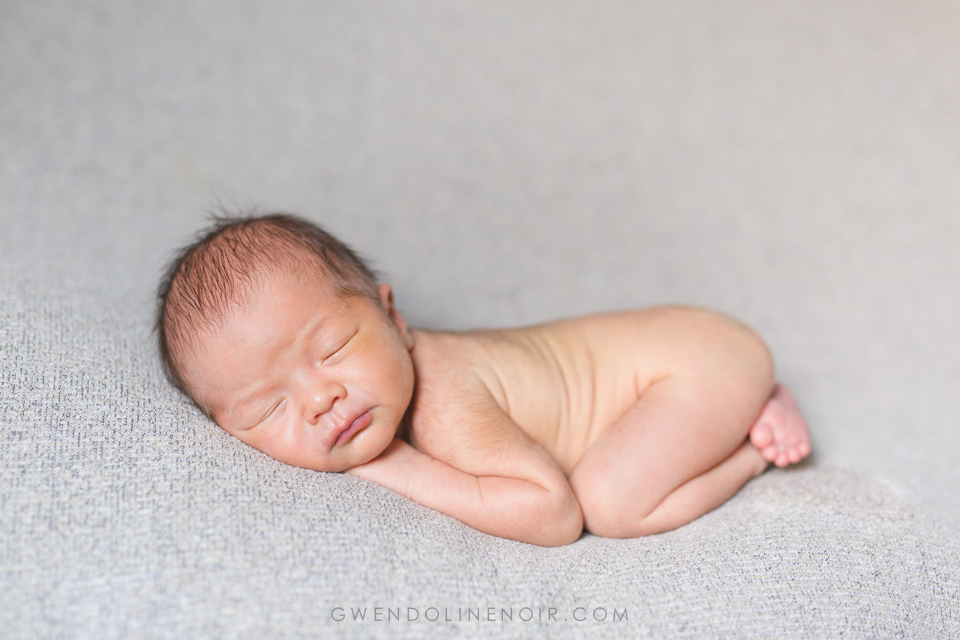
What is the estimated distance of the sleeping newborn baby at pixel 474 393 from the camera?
110 cm

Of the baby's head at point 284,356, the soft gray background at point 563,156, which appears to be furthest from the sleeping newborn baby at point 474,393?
the soft gray background at point 563,156

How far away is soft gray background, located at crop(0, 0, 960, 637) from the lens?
1.78 meters

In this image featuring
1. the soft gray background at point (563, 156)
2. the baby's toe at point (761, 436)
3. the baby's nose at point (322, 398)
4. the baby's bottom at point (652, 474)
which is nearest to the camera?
the baby's nose at point (322, 398)

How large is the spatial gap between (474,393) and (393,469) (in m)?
0.20

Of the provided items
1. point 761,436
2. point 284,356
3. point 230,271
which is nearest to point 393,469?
point 284,356

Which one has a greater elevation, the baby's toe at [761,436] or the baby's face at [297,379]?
the baby's face at [297,379]

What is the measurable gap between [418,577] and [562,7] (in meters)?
1.73

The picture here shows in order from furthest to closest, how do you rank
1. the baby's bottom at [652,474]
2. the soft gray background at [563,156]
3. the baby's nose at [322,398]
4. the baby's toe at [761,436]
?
the soft gray background at [563,156] → the baby's toe at [761,436] → the baby's bottom at [652,474] → the baby's nose at [322,398]

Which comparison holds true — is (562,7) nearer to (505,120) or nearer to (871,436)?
(505,120)

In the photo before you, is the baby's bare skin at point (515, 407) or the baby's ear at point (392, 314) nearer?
the baby's bare skin at point (515, 407)

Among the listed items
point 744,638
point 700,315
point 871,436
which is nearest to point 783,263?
point 871,436

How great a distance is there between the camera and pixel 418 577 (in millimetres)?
883

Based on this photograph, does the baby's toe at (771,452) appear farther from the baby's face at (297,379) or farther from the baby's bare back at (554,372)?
the baby's face at (297,379)

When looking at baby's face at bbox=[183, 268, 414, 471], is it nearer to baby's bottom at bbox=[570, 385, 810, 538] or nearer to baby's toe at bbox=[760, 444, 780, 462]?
baby's bottom at bbox=[570, 385, 810, 538]
